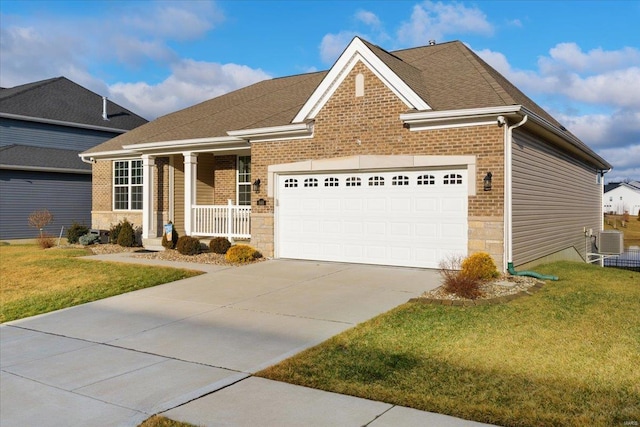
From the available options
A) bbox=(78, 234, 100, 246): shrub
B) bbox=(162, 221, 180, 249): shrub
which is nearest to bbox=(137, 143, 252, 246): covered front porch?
bbox=(162, 221, 180, 249): shrub

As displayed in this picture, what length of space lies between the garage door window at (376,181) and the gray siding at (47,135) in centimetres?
2095

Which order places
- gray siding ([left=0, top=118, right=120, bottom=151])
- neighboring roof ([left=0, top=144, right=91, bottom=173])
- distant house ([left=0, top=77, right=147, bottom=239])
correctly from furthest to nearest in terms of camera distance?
1. gray siding ([left=0, top=118, right=120, bottom=151])
2. distant house ([left=0, top=77, right=147, bottom=239])
3. neighboring roof ([left=0, top=144, right=91, bottom=173])

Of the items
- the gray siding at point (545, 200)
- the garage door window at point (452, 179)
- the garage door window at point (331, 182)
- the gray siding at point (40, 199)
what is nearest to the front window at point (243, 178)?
→ the garage door window at point (331, 182)

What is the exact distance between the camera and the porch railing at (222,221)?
16.6 metres

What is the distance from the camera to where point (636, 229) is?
55.3 metres

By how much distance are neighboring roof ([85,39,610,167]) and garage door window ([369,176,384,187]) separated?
2.26 m

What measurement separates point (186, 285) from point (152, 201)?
28.2 ft

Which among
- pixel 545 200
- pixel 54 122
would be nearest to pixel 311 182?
pixel 545 200

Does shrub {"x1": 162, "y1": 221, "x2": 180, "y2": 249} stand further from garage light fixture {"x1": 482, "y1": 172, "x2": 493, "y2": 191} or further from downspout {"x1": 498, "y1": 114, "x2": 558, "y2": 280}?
downspout {"x1": 498, "y1": 114, "x2": 558, "y2": 280}

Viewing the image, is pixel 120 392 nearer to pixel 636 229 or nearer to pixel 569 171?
pixel 569 171

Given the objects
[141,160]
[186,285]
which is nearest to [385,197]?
[186,285]

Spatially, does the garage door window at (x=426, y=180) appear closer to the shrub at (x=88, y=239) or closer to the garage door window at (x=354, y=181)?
the garage door window at (x=354, y=181)

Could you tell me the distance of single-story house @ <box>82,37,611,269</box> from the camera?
11.8 m

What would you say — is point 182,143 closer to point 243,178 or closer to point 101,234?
point 243,178
